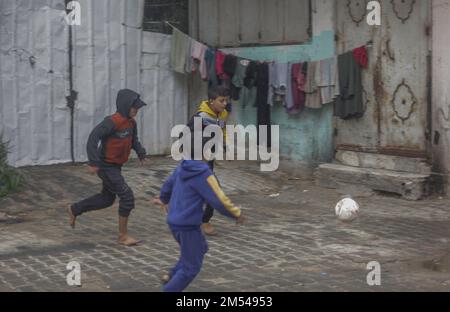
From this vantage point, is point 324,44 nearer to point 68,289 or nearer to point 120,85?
point 120,85

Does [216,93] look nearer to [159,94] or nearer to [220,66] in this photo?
[220,66]

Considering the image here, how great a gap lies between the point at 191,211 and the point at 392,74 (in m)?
6.16

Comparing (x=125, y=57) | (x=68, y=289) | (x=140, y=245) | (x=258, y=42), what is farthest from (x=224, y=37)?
(x=68, y=289)

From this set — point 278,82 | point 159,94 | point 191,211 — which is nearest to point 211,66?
point 159,94

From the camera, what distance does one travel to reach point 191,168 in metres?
5.21

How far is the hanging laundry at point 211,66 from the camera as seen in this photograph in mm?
12578

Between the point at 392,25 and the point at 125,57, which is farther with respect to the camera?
the point at 125,57

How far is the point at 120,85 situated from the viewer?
1253 cm

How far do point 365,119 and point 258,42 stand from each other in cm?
261

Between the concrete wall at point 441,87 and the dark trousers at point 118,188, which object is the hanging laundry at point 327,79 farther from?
the dark trousers at point 118,188

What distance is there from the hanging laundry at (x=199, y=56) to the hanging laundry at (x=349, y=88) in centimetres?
272

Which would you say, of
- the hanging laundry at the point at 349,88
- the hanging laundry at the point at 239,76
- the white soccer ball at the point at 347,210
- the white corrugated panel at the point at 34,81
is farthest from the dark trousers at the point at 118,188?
the hanging laundry at the point at 239,76
